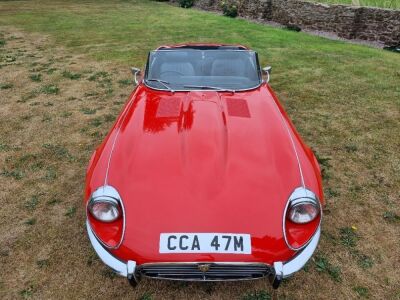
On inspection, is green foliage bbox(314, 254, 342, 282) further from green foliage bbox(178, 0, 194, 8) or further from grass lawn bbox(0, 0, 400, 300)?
green foliage bbox(178, 0, 194, 8)

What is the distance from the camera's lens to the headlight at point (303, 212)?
3002 mm

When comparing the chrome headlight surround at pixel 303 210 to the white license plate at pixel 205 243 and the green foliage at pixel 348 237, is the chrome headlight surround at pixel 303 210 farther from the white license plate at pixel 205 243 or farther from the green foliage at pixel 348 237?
the green foliage at pixel 348 237

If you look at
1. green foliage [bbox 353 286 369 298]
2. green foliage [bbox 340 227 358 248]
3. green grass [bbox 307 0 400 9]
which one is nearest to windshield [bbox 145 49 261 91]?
green foliage [bbox 340 227 358 248]

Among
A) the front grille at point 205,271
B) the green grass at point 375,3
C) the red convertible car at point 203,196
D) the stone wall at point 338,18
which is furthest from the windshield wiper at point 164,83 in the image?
the green grass at point 375,3

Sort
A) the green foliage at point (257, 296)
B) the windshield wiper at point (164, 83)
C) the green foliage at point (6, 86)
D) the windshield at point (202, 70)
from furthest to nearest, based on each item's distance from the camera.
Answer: the green foliage at point (6, 86) < the windshield at point (202, 70) < the windshield wiper at point (164, 83) < the green foliage at point (257, 296)

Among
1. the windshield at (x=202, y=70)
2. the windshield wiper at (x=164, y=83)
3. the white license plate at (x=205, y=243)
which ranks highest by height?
the windshield at (x=202, y=70)

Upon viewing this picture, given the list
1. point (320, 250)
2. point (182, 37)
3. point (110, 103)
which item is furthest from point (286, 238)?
point (182, 37)

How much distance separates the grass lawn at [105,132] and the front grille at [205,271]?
0.52 meters

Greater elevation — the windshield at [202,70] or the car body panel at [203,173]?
the windshield at [202,70]

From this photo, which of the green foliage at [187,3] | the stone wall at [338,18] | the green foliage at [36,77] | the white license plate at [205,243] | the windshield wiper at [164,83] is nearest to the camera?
the white license plate at [205,243]

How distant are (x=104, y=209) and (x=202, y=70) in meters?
2.65

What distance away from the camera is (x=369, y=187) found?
16.2ft

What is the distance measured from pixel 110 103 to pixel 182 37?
804cm

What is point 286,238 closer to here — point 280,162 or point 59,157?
point 280,162
